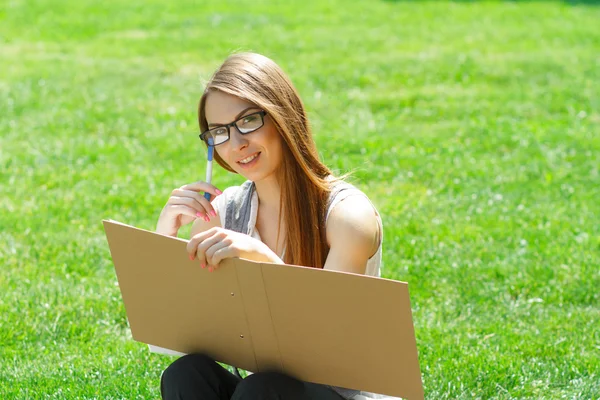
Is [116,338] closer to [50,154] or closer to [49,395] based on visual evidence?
[49,395]

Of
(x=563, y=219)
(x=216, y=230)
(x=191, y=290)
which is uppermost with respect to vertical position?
(x=216, y=230)

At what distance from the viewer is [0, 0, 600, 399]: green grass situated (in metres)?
3.84

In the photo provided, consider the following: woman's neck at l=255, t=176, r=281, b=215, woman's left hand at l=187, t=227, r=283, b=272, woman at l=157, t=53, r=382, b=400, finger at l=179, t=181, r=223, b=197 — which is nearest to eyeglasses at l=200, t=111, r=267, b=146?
woman at l=157, t=53, r=382, b=400

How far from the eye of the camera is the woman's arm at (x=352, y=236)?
265 cm

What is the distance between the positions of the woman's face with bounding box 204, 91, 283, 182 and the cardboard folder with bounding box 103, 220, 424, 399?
409mm

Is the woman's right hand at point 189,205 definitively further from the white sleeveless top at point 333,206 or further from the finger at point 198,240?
the finger at point 198,240

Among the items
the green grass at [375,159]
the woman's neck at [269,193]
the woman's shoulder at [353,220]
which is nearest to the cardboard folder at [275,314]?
the woman's shoulder at [353,220]

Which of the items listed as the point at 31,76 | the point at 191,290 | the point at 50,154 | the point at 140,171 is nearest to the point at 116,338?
the point at 191,290

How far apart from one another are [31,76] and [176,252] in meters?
6.59

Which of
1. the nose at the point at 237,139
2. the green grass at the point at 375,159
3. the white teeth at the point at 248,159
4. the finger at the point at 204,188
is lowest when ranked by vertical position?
the green grass at the point at 375,159

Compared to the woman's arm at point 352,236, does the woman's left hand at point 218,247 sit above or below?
above

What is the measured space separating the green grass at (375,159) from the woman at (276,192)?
42 centimetres

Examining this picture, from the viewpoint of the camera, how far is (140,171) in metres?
6.32

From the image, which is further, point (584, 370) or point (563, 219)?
point (563, 219)
